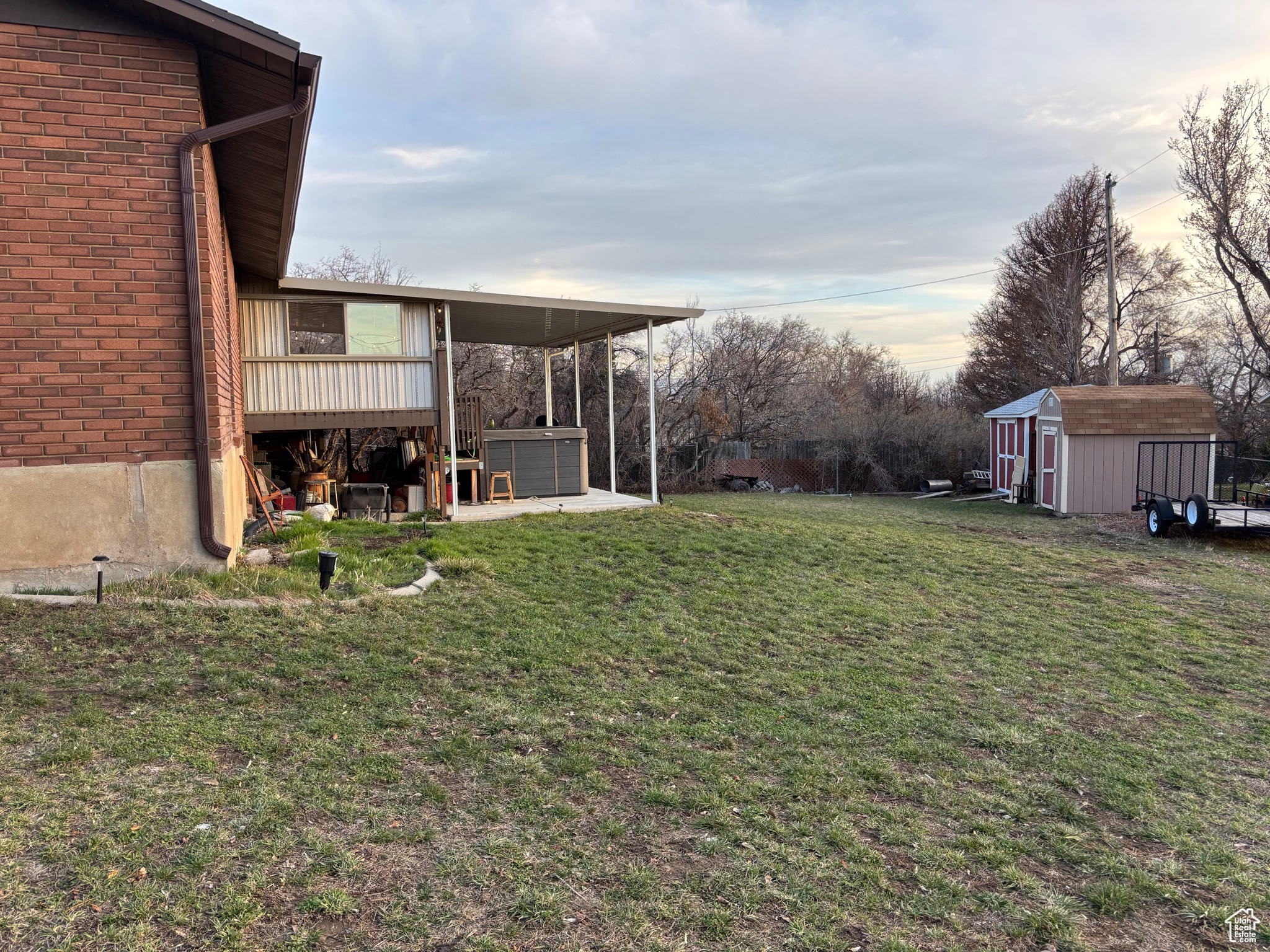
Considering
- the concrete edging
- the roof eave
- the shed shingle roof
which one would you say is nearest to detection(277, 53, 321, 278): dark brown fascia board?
the roof eave

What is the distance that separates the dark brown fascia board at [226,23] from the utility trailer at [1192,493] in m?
13.1

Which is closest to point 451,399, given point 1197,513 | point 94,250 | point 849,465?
point 94,250

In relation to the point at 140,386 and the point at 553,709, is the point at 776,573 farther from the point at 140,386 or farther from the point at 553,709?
the point at 140,386

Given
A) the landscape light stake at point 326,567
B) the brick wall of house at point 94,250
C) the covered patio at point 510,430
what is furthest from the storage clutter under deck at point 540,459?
the brick wall of house at point 94,250

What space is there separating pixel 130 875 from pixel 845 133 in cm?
1927

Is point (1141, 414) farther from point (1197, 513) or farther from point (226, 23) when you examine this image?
point (226, 23)

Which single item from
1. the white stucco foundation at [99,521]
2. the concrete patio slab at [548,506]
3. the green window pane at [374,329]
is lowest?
the concrete patio slab at [548,506]

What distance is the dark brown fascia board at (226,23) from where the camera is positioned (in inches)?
225

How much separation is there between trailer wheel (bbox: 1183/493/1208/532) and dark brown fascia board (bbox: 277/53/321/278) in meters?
14.1

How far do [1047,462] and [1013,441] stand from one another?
2.75 metres

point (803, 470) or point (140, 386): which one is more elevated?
point (140, 386)

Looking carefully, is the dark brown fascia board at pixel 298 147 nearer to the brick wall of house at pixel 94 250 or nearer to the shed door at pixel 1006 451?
the brick wall of house at pixel 94 250

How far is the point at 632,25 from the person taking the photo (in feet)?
37.7

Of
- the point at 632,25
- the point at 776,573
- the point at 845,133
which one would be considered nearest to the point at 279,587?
the point at 776,573
